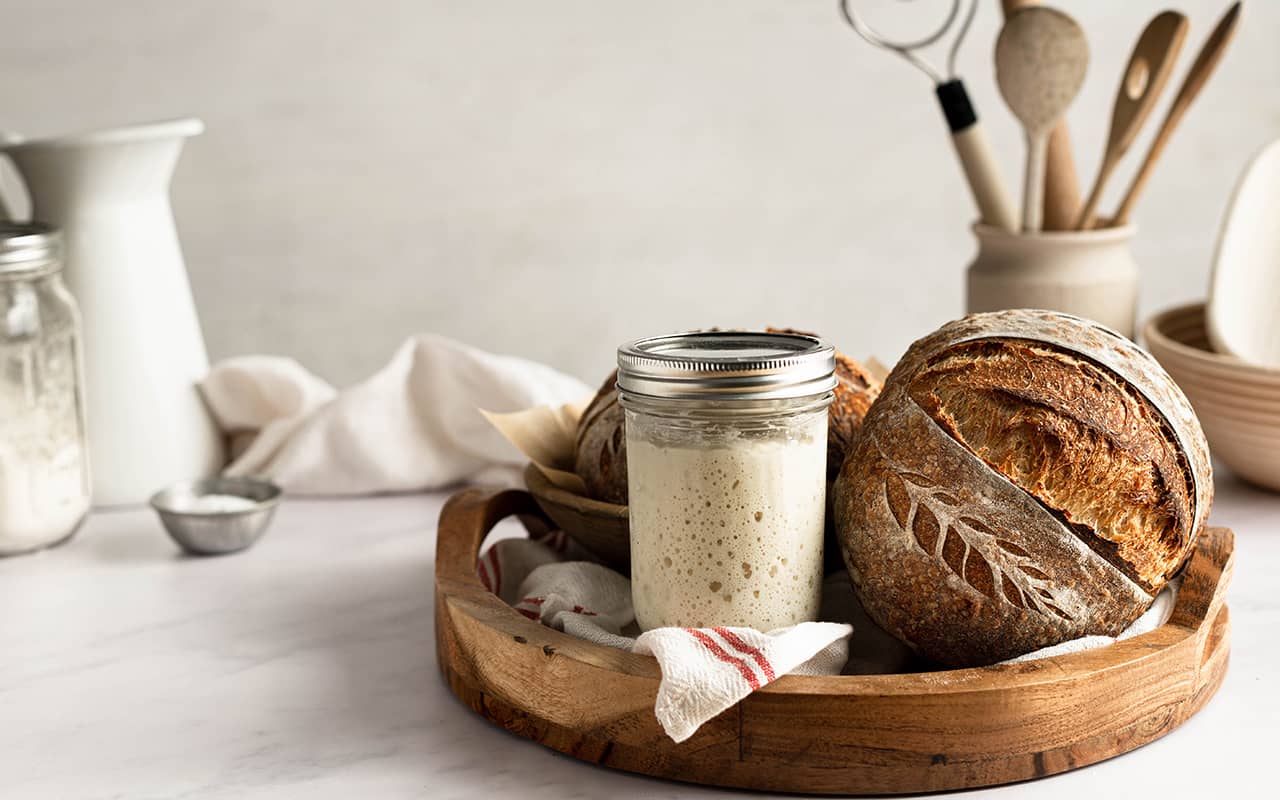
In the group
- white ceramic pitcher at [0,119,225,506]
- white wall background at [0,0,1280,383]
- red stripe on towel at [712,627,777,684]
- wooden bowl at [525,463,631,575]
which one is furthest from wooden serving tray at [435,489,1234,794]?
white wall background at [0,0,1280,383]

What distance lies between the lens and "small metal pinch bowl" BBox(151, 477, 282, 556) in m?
1.04

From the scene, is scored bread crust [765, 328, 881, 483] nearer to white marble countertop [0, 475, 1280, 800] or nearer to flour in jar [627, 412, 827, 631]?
flour in jar [627, 412, 827, 631]

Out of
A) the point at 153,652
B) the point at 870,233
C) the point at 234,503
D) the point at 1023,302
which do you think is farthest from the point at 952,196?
the point at 153,652

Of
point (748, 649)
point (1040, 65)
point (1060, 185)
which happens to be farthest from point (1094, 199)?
point (748, 649)

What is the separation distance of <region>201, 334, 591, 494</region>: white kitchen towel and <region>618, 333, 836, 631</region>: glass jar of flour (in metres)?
0.54

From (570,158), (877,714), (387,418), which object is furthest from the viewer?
(570,158)

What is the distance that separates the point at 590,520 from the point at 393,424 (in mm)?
486

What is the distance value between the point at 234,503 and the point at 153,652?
0.25 metres

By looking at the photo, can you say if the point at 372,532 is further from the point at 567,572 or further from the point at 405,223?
the point at 405,223

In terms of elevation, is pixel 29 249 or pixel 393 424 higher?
pixel 29 249

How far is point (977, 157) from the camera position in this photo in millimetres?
1139

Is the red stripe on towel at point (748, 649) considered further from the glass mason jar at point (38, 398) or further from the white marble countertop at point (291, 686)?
the glass mason jar at point (38, 398)

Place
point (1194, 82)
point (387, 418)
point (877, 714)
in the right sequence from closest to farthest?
point (877, 714), point (1194, 82), point (387, 418)

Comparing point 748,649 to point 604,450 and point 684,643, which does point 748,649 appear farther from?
point 604,450
